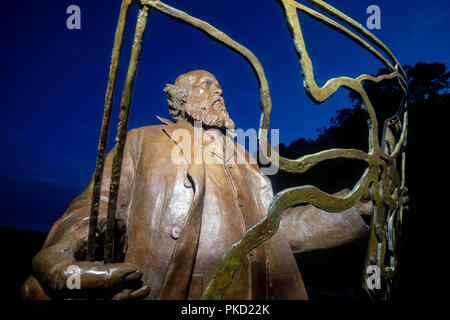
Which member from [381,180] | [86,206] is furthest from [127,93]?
[381,180]

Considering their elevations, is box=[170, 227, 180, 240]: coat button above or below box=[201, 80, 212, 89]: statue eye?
below

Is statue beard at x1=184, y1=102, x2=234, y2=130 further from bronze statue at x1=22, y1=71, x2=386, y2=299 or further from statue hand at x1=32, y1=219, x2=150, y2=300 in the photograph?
statue hand at x1=32, y1=219, x2=150, y2=300

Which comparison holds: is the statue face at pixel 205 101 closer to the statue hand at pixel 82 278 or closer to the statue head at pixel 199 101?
the statue head at pixel 199 101

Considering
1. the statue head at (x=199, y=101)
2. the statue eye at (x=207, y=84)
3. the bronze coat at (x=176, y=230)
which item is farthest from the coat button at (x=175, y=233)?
the statue eye at (x=207, y=84)

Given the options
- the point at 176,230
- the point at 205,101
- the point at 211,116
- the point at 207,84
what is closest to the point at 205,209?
the point at 176,230

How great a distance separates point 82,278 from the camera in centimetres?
77

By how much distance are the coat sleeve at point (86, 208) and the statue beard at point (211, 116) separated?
410 millimetres

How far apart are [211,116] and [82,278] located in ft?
4.03

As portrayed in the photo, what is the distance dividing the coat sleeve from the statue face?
0.44 metres

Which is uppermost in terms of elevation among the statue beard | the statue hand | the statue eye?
the statue eye

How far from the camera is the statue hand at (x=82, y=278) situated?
30.1 inches

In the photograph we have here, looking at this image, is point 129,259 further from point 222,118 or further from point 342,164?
point 342,164

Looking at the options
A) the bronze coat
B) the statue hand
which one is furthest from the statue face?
the statue hand

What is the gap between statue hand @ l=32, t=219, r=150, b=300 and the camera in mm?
764
